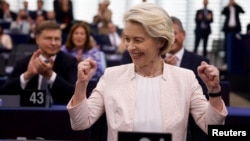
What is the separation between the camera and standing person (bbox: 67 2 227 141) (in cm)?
198

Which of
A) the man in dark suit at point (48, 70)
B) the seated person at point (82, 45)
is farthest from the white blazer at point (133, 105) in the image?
the seated person at point (82, 45)

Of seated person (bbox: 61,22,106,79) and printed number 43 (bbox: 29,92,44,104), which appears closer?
printed number 43 (bbox: 29,92,44,104)

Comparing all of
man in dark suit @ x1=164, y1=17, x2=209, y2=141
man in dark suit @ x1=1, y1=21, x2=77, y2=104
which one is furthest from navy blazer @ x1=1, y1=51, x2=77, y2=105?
man in dark suit @ x1=164, y1=17, x2=209, y2=141

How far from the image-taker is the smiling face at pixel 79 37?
5168 millimetres

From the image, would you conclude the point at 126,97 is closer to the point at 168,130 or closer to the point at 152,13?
the point at 168,130

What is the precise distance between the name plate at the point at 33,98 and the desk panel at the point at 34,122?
1.6 inches

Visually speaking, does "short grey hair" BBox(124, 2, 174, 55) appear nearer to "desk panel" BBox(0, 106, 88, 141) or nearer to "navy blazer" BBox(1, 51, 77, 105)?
"desk panel" BBox(0, 106, 88, 141)

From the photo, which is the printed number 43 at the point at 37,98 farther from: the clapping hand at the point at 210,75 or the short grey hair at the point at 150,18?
the clapping hand at the point at 210,75

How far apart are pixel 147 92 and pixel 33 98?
3.59ft

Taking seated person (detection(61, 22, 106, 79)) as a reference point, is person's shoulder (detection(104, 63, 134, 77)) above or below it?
above

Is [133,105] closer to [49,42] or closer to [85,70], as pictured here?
[85,70]

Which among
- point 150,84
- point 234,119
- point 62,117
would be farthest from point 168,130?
point 62,117

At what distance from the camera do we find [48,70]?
3363 millimetres

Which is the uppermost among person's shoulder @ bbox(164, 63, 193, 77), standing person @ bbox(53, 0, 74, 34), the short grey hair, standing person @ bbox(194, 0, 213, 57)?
the short grey hair
